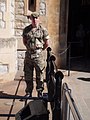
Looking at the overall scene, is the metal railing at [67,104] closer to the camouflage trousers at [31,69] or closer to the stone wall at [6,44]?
the camouflage trousers at [31,69]

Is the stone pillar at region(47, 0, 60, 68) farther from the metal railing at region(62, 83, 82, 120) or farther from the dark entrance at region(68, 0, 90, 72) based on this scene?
the metal railing at region(62, 83, 82, 120)

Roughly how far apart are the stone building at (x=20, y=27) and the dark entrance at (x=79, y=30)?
2.36 meters

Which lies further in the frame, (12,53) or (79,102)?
(12,53)

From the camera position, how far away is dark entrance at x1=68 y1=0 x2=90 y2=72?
46.5ft

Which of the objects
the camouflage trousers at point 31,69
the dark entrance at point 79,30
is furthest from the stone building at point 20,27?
the dark entrance at point 79,30

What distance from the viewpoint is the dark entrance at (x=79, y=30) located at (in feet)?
46.5

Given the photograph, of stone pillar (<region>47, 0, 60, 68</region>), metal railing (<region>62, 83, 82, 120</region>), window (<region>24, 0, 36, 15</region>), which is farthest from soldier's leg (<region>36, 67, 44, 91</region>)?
stone pillar (<region>47, 0, 60, 68</region>)

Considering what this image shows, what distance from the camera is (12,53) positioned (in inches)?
337

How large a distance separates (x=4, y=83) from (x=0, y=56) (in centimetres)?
67

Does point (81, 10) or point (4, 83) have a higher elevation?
point (81, 10)

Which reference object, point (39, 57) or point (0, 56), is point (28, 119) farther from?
point (0, 56)

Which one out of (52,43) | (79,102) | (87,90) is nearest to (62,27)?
(52,43)

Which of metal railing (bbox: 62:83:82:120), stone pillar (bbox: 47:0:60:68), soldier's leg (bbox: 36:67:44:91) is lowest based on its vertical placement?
soldier's leg (bbox: 36:67:44:91)

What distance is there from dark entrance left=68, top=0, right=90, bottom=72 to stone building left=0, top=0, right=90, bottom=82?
236 centimetres
